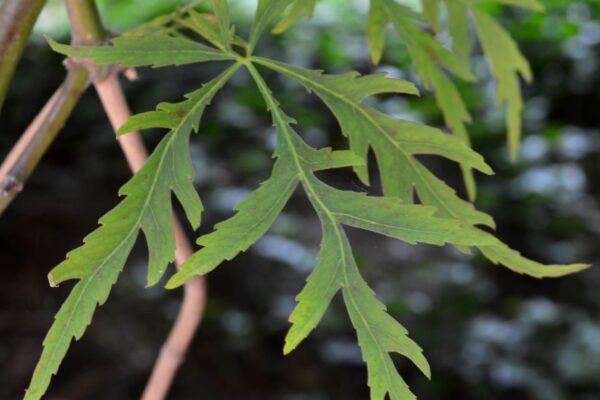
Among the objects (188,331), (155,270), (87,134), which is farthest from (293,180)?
(87,134)

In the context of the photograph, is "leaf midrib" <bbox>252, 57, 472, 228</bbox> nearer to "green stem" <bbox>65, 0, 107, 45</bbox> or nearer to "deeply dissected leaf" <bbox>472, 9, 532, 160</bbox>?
"green stem" <bbox>65, 0, 107, 45</bbox>

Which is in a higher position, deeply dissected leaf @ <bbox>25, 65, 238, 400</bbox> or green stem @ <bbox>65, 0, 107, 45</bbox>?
green stem @ <bbox>65, 0, 107, 45</bbox>

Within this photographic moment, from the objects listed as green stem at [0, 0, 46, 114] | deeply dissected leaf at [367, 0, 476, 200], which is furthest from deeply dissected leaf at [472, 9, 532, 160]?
green stem at [0, 0, 46, 114]

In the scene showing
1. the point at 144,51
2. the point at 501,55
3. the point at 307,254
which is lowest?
the point at 307,254

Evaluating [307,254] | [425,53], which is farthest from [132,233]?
[307,254]

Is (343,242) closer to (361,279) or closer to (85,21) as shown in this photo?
(361,279)

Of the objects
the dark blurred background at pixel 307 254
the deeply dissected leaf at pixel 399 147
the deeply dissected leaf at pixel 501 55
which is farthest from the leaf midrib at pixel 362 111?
the dark blurred background at pixel 307 254

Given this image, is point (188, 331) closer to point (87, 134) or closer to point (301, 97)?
point (87, 134)
